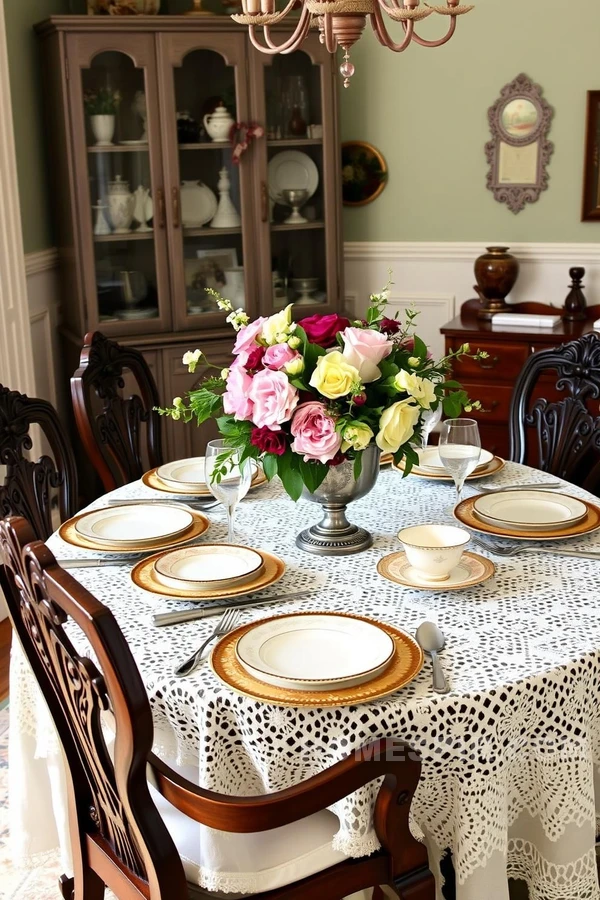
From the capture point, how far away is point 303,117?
13.2ft

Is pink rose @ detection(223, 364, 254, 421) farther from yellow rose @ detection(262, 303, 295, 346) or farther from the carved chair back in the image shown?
the carved chair back

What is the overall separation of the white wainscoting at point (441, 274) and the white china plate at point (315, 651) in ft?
9.72

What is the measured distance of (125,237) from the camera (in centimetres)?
387

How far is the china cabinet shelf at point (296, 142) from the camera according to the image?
3993 mm

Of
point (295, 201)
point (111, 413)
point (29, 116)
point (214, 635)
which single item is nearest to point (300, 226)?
point (295, 201)

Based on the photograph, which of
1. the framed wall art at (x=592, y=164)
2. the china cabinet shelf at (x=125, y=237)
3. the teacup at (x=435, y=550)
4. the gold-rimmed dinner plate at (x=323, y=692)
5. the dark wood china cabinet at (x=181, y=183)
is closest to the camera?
the gold-rimmed dinner plate at (x=323, y=692)

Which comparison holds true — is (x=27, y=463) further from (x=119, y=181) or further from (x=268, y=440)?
(x=119, y=181)

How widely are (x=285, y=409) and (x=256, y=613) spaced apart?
0.34 m

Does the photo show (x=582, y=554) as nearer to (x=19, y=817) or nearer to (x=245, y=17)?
(x=19, y=817)

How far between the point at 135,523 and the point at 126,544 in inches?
5.4

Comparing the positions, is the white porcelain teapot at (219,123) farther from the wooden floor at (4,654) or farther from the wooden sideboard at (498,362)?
the wooden floor at (4,654)

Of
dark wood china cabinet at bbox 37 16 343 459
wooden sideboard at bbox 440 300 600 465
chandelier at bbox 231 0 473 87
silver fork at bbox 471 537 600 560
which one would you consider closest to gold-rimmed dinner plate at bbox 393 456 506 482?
silver fork at bbox 471 537 600 560

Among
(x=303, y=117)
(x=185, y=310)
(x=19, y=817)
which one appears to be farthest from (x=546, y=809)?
(x=303, y=117)

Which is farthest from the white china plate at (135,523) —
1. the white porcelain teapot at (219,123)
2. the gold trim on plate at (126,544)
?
the white porcelain teapot at (219,123)
